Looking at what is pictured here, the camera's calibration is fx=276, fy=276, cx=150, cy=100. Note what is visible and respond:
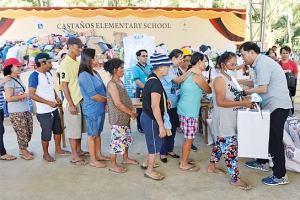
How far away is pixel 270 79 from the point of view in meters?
2.67

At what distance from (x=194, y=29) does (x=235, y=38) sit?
1.74 meters

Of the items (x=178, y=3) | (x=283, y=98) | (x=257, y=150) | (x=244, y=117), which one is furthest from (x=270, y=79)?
(x=178, y=3)

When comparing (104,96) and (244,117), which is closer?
(244,117)

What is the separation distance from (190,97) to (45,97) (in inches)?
68.7

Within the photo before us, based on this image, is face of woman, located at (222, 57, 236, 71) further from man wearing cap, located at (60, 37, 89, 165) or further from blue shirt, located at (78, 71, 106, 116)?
man wearing cap, located at (60, 37, 89, 165)

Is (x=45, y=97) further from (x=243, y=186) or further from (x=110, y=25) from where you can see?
(x=110, y=25)

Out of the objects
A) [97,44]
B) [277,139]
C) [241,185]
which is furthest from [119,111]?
[97,44]

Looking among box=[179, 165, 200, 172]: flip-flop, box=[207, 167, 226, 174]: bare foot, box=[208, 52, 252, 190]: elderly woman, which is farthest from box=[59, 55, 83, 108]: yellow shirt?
box=[207, 167, 226, 174]: bare foot

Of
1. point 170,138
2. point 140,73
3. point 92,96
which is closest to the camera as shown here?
point 92,96

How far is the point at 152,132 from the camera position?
282 centimetres

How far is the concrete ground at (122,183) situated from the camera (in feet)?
8.91

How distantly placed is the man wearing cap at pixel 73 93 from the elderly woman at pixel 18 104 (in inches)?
22.0

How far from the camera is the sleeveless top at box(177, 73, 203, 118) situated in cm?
302

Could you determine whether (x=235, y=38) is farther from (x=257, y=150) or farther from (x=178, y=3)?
(x=178, y=3)
